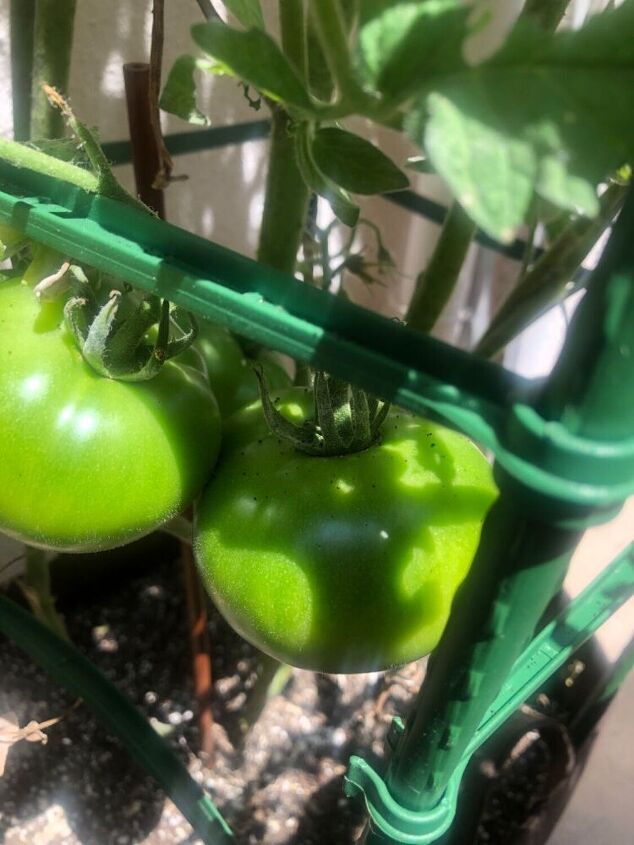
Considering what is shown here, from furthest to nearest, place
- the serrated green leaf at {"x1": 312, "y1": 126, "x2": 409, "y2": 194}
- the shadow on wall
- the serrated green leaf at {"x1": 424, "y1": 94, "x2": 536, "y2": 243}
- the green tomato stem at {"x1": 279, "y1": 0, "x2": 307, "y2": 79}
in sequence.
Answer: the shadow on wall, the green tomato stem at {"x1": 279, "y1": 0, "x2": 307, "y2": 79}, the serrated green leaf at {"x1": 312, "y1": 126, "x2": 409, "y2": 194}, the serrated green leaf at {"x1": 424, "y1": 94, "x2": 536, "y2": 243}

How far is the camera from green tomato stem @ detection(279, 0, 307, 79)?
0.41m

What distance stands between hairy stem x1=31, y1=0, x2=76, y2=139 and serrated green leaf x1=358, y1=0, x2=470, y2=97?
0.34m

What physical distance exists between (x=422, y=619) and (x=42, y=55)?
0.39 metres

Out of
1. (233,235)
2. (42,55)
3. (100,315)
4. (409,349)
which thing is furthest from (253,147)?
(409,349)

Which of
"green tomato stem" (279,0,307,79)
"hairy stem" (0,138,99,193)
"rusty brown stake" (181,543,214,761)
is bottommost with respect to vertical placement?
"rusty brown stake" (181,543,214,761)

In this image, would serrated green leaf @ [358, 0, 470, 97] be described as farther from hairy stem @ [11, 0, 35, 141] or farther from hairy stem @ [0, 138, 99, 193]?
hairy stem @ [11, 0, 35, 141]

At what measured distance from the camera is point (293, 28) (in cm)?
42

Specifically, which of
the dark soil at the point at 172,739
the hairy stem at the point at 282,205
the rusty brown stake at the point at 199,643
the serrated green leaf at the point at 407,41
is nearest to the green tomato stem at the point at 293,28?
the hairy stem at the point at 282,205

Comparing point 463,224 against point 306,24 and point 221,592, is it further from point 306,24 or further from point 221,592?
point 221,592

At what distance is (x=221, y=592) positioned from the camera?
1.29 feet

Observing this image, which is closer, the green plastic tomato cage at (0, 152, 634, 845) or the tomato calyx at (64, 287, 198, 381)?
the green plastic tomato cage at (0, 152, 634, 845)

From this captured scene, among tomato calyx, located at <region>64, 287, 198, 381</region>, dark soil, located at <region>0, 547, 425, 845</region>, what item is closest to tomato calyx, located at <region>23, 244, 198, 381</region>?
tomato calyx, located at <region>64, 287, 198, 381</region>

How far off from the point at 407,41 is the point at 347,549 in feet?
0.80

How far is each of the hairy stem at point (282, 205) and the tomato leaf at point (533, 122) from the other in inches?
11.5
